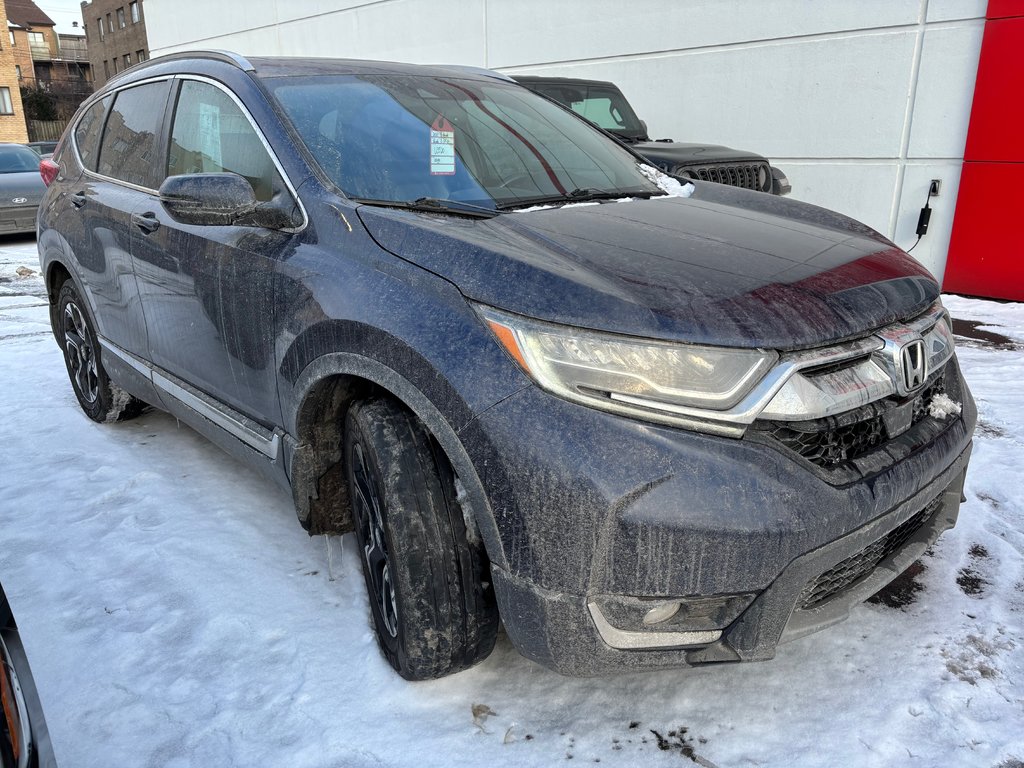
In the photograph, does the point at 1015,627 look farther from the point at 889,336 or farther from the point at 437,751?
the point at 437,751

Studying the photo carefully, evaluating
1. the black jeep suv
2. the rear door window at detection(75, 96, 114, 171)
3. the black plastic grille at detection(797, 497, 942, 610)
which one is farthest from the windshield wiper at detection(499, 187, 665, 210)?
the black jeep suv

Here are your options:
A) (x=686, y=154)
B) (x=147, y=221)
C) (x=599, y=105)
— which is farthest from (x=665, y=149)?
(x=147, y=221)

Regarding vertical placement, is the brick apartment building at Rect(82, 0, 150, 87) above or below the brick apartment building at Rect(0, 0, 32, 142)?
above

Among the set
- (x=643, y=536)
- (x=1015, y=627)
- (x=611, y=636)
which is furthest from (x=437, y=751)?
(x=1015, y=627)

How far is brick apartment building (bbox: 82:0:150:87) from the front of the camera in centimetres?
4494

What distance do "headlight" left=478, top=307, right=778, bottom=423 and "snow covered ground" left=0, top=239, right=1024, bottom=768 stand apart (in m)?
0.94

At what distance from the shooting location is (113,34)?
48.0m

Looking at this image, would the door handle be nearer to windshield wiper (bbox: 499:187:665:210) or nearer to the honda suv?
the honda suv

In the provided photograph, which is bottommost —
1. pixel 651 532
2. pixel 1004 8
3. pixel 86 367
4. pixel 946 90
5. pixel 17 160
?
pixel 86 367

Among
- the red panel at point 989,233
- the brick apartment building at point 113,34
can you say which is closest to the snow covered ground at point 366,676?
the red panel at point 989,233

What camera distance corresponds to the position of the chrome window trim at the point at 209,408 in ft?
8.74

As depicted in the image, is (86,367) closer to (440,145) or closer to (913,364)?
(440,145)

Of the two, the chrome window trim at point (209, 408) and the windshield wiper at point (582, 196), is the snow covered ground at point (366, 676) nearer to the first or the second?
the chrome window trim at point (209, 408)

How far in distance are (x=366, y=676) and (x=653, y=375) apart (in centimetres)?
127
